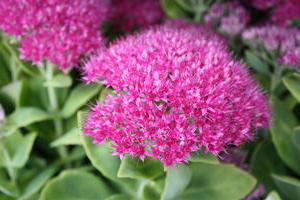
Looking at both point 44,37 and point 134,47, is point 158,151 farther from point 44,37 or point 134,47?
point 44,37

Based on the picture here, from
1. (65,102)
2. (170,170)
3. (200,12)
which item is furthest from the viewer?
(200,12)

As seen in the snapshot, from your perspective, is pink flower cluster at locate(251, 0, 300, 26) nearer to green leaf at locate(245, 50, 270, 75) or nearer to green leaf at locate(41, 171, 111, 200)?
green leaf at locate(245, 50, 270, 75)

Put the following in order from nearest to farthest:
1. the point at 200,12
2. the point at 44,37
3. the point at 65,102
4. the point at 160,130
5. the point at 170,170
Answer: the point at 160,130 → the point at 170,170 → the point at 44,37 → the point at 65,102 → the point at 200,12

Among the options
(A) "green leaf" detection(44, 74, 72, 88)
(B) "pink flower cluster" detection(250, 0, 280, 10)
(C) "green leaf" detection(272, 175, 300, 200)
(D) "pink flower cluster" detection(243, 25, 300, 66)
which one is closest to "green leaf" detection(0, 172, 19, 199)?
(A) "green leaf" detection(44, 74, 72, 88)

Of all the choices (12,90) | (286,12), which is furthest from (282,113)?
(12,90)

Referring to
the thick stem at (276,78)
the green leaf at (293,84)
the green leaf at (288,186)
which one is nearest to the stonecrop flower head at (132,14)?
the thick stem at (276,78)

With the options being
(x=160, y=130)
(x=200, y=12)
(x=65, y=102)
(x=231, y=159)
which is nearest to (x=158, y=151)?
(x=160, y=130)
